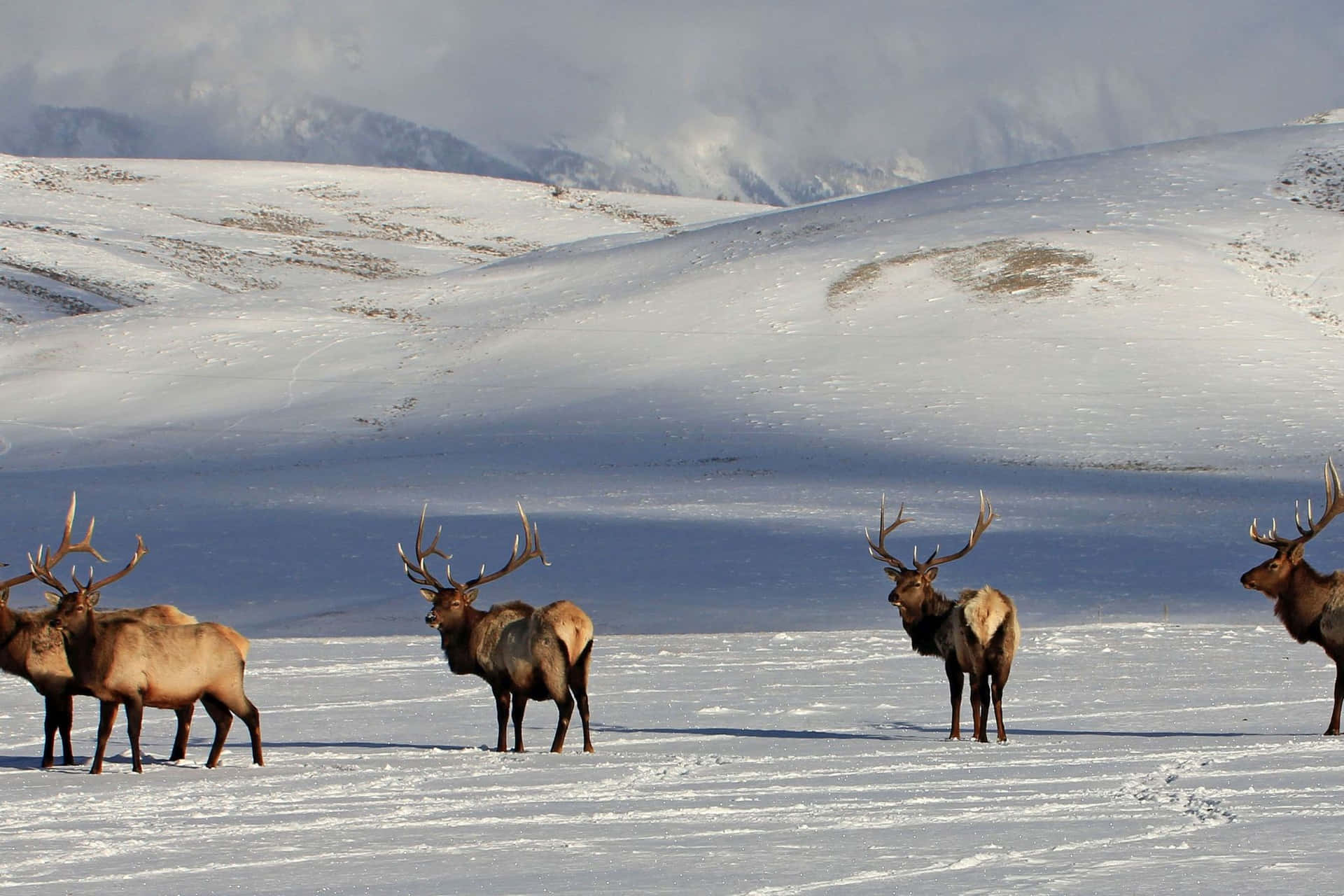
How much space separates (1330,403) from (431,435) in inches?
862

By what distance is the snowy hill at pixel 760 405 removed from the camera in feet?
84.9

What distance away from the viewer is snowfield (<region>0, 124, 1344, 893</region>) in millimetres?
8195

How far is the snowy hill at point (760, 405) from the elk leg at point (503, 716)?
32.5 feet

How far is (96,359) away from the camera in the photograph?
166 ft

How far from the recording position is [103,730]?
10672 millimetres

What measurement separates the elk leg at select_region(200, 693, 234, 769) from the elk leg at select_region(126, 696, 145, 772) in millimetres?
429

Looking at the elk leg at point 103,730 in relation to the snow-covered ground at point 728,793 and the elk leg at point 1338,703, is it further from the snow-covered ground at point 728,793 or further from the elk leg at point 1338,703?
the elk leg at point 1338,703

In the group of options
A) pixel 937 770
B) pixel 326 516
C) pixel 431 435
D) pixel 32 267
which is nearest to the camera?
pixel 937 770

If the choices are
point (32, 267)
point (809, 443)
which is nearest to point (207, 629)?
point (809, 443)

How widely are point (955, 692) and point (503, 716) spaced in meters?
3.39

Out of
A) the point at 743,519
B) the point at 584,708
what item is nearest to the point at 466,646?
the point at 584,708

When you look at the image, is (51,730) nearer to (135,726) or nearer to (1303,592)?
(135,726)

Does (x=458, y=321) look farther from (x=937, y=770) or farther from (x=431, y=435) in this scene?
(x=937, y=770)

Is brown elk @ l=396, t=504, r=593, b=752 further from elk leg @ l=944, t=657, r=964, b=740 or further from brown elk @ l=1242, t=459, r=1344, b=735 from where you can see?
brown elk @ l=1242, t=459, r=1344, b=735
